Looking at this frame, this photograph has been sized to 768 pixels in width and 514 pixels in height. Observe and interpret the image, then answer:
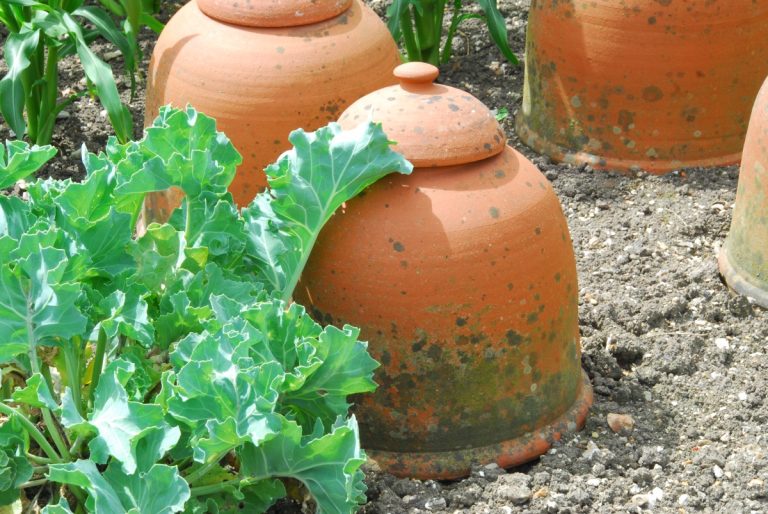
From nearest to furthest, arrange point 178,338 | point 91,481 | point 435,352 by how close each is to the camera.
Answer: point 91,481
point 178,338
point 435,352

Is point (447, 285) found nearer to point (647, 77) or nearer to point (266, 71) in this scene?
point (266, 71)

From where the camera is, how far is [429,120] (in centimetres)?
281

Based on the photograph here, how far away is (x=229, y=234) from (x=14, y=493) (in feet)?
2.41

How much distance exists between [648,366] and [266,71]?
133 cm

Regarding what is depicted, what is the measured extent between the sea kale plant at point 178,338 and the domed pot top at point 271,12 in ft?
2.43

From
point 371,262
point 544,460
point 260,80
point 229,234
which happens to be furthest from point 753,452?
point 260,80

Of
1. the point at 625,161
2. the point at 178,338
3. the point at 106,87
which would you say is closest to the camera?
the point at 178,338

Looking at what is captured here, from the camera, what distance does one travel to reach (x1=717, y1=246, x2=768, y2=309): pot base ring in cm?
371

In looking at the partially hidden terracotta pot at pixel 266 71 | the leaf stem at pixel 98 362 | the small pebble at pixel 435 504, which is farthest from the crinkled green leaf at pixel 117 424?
the partially hidden terracotta pot at pixel 266 71

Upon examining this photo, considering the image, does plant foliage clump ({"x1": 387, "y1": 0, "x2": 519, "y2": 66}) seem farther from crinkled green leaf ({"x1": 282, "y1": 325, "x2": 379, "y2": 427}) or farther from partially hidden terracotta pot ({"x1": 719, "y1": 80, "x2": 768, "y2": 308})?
crinkled green leaf ({"x1": 282, "y1": 325, "x2": 379, "y2": 427})

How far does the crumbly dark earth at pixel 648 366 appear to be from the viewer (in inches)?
111

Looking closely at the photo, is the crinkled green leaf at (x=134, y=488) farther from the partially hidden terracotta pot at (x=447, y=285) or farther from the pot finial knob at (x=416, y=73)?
the pot finial knob at (x=416, y=73)

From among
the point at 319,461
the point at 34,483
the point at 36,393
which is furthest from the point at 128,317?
the point at 319,461

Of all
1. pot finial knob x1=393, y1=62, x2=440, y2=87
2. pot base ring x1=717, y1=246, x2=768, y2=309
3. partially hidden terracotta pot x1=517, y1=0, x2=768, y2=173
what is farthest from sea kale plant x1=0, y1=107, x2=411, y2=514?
partially hidden terracotta pot x1=517, y1=0, x2=768, y2=173
